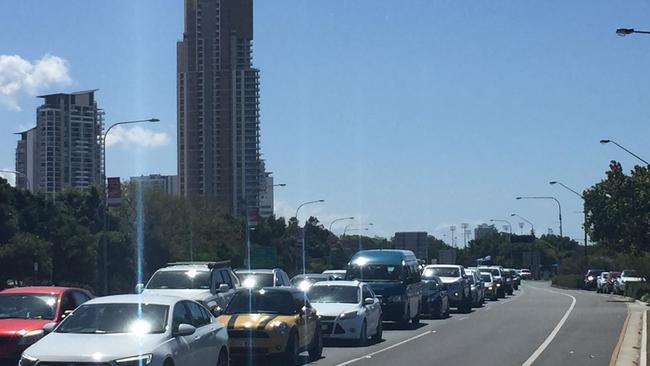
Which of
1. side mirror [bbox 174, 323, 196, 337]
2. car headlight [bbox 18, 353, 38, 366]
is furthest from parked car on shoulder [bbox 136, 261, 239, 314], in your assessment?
car headlight [bbox 18, 353, 38, 366]

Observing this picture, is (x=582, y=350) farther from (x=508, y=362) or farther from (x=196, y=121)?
(x=196, y=121)

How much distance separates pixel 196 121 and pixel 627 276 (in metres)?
55.2

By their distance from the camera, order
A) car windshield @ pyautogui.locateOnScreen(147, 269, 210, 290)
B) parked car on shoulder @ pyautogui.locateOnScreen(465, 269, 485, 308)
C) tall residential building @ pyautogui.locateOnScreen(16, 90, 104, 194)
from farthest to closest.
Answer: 1. tall residential building @ pyautogui.locateOnScreen(16, 90, 104, 194)
2. parked car on shoulder @ pyautogui.locateOnScreen(465, 269, 485, 308)
3. car windshield @ pyautogui.locateOnScreen(147, 269, 210, 290)

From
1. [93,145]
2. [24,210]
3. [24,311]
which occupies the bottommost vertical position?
[24,311]

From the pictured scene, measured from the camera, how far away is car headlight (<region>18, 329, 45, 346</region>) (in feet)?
53.3

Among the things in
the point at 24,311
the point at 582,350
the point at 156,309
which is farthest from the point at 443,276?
the point at 156,309

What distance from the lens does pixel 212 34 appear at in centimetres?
10975

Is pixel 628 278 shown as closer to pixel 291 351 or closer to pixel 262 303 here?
pixel 262 303

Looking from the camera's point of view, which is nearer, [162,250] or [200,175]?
[162,250]

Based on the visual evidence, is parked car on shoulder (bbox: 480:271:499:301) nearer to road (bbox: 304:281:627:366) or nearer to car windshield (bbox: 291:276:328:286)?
road (bbox: 304:281:627:366)

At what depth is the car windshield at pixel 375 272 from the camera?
32094 mm

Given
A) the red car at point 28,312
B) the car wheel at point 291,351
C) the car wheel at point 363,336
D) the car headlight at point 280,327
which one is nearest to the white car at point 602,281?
the car wheel at point 363,336

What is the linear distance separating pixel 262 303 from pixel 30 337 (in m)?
5.13

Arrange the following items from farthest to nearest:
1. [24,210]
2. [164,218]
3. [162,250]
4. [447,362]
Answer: [164,218], [162,250], [24,210], [447,362]
